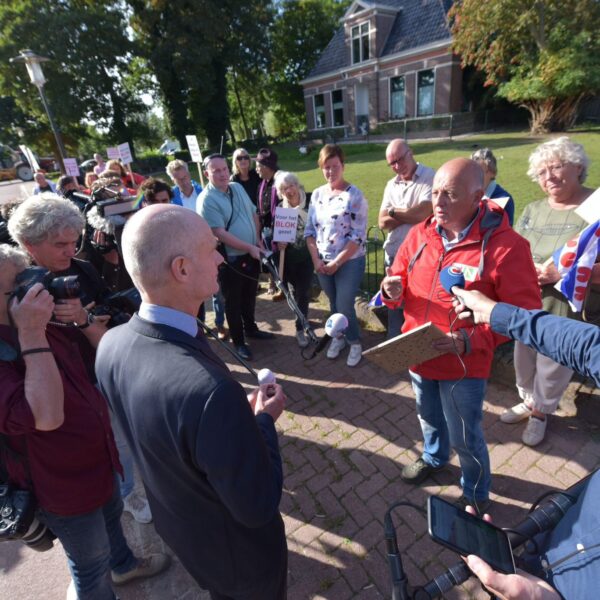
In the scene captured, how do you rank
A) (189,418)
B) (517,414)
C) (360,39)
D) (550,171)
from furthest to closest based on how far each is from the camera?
(360,39)
(517,414)
(550,171)
(189,418)

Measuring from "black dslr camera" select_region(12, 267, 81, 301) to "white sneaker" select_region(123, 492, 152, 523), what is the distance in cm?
179

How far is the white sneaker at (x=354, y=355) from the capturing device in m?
4.24

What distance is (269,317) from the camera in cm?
550

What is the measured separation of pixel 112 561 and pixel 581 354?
264 centimetres

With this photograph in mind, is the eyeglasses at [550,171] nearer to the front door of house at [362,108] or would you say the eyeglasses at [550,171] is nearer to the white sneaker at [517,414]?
the white sneaker at [517,414]

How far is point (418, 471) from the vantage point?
2793 millimetres

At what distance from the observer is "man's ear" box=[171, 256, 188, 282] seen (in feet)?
4.09

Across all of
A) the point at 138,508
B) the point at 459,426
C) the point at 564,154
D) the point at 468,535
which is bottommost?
the point at 138,508

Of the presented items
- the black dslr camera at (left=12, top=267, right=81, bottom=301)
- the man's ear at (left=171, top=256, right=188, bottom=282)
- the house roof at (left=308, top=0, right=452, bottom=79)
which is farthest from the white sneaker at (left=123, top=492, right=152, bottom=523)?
the house roof at (left=308, top=0, right=452, bottom=79)

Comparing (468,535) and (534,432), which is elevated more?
(468,535)

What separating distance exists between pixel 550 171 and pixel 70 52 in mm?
31191

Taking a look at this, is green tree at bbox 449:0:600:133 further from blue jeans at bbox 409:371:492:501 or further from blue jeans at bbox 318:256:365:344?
blue jeans at bbox 409:371:492:501

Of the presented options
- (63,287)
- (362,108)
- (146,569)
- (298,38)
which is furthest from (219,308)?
(298,38)

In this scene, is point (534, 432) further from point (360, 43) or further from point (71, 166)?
point (360, 43)
